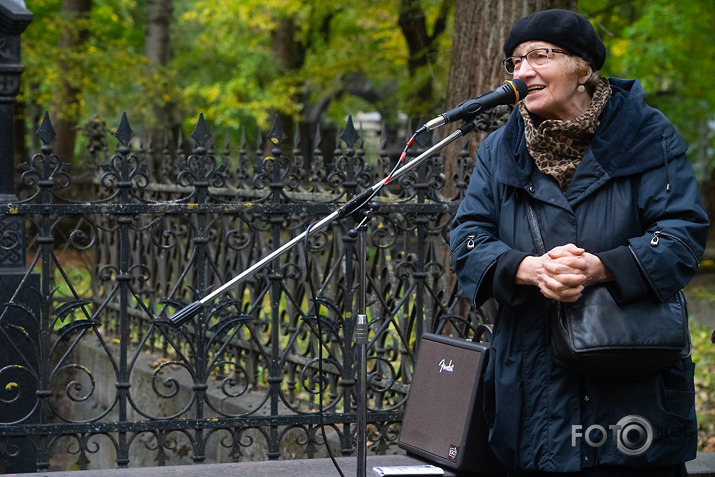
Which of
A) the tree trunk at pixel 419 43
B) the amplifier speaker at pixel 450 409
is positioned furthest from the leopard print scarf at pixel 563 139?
the tree trunk at pixel 419 43

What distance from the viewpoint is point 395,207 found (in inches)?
190

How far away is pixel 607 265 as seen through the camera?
2848 mm

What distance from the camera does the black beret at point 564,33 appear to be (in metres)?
3.02

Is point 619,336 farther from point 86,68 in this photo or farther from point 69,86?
point 69,86

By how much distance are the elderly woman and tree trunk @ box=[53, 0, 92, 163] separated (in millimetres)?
13107

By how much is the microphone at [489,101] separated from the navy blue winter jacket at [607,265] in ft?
0.63

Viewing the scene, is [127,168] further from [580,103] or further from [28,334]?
[580,103]

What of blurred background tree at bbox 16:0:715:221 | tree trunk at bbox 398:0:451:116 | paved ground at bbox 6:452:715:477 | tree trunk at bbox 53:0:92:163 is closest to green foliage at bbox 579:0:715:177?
blurred background tree at bbox 16:0:715:221

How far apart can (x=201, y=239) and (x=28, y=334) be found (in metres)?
1.01

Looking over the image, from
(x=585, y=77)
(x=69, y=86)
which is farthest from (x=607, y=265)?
(x=69, y=86)

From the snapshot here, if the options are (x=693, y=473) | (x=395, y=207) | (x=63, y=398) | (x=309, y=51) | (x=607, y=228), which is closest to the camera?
(x=607, y=228)

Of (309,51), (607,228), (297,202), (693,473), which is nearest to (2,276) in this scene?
(297,202)

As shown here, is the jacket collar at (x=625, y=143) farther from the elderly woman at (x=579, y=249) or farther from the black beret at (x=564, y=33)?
the black beret at (x=564, y=33)

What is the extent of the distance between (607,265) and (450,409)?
93cm
